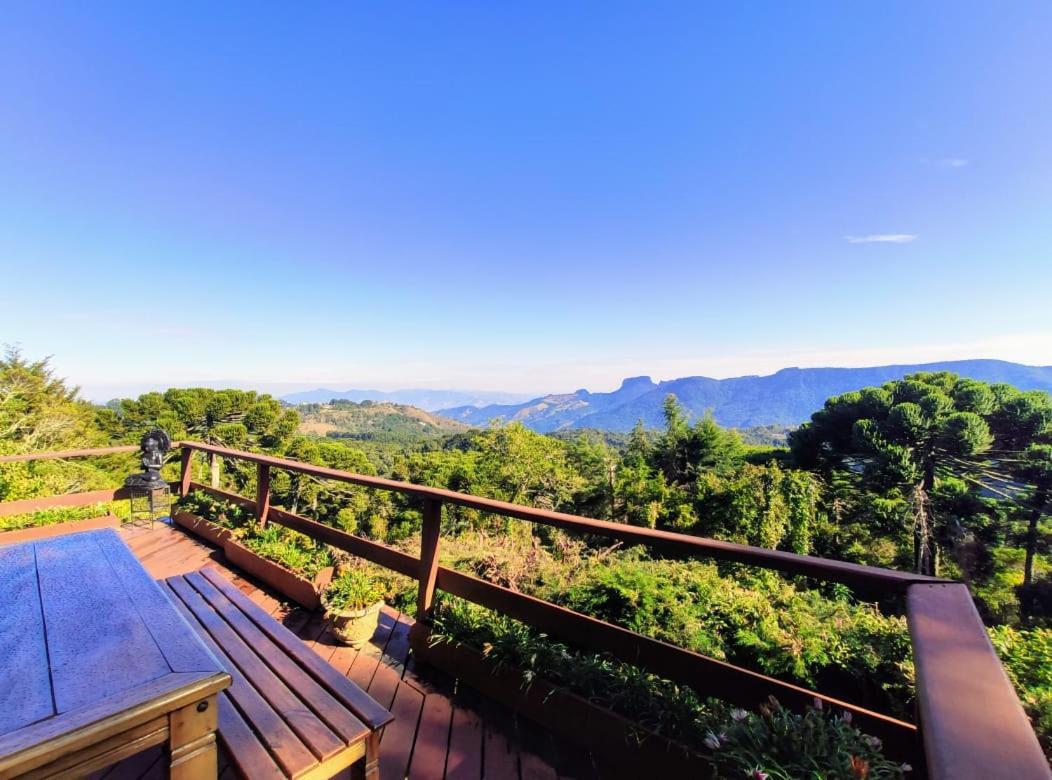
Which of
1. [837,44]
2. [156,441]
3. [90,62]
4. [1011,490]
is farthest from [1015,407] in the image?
[90,62]

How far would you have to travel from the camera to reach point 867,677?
403 cm

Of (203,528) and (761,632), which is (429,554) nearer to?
Result: (203,528)

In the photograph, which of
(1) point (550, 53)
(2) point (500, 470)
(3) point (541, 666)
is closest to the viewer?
(3) point (541, 666)

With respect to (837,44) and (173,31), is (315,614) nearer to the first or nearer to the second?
(173,31)

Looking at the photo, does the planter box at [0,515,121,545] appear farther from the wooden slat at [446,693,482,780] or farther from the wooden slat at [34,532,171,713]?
the wooden slat at [446,693,482,780]

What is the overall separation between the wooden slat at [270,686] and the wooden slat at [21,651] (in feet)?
1.61

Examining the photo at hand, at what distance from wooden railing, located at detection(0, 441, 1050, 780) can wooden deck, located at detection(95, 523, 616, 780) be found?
32 cm

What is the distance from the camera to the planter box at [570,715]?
142 cm

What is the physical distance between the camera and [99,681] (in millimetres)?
855

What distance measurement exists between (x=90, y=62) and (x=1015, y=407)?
3057 centimetres

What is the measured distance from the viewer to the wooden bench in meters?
1.06

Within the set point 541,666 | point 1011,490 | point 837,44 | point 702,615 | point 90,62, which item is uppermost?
point 837,44

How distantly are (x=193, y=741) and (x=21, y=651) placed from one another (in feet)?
1.83

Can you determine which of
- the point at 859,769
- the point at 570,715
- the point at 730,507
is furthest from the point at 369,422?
the point at 859,769
